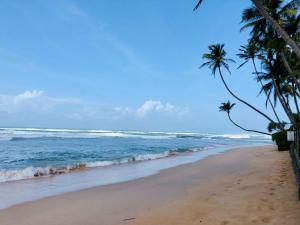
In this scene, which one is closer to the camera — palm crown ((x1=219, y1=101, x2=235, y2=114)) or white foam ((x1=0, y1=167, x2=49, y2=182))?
white foam ((x1=0, y1=167, x2=49, y2=182))

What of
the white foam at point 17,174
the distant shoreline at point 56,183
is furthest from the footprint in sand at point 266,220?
the white foam at point 17,174

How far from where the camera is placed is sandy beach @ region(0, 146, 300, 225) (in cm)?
610

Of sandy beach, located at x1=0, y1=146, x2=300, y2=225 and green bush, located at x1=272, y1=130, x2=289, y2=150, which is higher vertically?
green bush, located at x1=272, y1=130, x2=289, y2=150

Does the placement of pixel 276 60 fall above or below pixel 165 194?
above

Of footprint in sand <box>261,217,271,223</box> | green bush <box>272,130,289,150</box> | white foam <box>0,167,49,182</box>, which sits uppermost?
green bush <box>272,130,289,150</box>

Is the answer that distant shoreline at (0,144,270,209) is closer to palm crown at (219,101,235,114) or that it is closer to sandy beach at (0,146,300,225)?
sandy beach at (0,146,300,225)

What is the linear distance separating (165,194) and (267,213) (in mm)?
3432

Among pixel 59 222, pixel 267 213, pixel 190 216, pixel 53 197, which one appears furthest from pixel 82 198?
pixel 267 213

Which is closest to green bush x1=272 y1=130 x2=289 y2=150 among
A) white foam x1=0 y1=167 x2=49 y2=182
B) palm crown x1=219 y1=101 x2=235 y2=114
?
palm crown x1=219 y1=101 x2=235 y2=114

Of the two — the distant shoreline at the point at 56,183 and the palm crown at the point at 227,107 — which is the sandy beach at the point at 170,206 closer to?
the distant shoreline at the point at 56,183

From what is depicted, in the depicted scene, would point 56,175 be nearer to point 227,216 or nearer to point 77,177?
point 77,177

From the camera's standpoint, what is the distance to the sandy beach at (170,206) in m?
6.10

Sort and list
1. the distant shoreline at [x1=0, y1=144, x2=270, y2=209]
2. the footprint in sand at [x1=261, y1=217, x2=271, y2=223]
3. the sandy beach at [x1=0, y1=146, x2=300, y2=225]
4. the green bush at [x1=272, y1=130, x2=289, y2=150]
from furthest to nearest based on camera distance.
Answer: the green bush at [x1=272, y1=130, x2=289, y2=150], the distant shoreline at [x1=0, y1=144, x2=270, y2=209], the sandy beach at [x1=0, y1=146, x2=300, y2=225], the footprint in sand at [x1=261, y1=217, x2=271, y2=223]

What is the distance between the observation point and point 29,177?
12.6 meters
